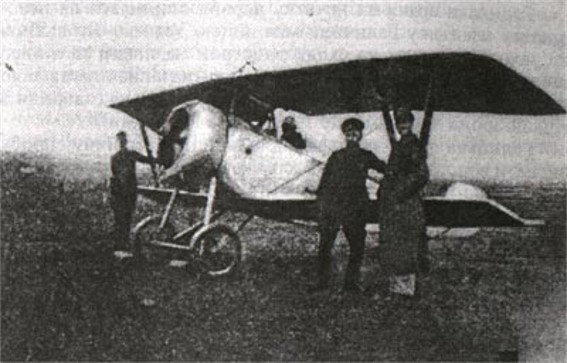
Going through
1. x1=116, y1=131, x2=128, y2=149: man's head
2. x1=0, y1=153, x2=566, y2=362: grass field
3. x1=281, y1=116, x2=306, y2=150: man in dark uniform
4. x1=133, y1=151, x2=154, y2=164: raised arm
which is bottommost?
x1=0, y1=153, x2=566, y2=362: grass field

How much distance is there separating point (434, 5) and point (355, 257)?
1159 millimetres

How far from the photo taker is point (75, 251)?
11.7ft

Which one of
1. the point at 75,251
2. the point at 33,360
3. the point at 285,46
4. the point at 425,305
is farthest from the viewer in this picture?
the point at 75,251

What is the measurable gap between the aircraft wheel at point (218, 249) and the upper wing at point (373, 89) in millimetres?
631

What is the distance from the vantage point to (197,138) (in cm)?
347

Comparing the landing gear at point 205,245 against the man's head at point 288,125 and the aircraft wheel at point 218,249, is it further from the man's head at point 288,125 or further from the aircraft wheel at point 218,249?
the man's head at point 288,125

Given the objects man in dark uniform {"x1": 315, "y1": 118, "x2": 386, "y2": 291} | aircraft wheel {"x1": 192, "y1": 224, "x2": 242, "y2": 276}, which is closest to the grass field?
aircraft wheel {"x1": 192, "y1": 224, "x2": 242, "y2": 276}

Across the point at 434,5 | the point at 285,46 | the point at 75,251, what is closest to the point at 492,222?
the point at 434,5

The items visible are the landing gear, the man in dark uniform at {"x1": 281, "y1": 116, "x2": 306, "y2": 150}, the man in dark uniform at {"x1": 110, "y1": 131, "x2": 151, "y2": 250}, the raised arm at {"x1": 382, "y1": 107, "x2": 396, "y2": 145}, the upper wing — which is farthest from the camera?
the man in dark uniform at {"x1": 281, "y1": 116, "x2": 306, "y2": 150}

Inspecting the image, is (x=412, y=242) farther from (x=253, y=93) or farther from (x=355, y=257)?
(x=253, y=93)

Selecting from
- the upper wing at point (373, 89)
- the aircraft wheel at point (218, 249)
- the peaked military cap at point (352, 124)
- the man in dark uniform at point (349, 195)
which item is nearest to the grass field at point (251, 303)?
the aircraft wheel at point (218, 249)

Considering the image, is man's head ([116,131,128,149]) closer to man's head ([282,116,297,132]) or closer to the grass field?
the grass field

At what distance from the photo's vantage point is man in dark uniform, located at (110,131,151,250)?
3.64 m

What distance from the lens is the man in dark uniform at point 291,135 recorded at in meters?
3.84
